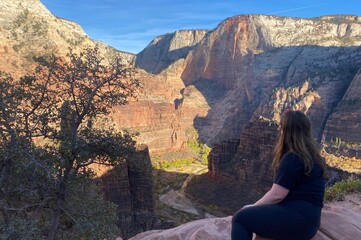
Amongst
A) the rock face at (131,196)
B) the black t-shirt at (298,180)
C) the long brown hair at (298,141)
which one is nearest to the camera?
the black t-shirt at (298,180)

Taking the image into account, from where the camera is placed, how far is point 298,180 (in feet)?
15.7

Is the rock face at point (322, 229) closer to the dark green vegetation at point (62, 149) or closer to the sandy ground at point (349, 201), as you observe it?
the sandy ground at point (349, 201)

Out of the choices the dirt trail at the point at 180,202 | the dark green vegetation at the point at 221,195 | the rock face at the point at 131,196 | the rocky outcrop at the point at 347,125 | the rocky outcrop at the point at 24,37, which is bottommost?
the dirt trail at the point at 180,202

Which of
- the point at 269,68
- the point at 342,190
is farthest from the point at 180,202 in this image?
the point at 269,68

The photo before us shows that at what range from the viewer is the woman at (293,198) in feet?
15.5

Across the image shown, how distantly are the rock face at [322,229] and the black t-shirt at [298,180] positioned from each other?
1051mm

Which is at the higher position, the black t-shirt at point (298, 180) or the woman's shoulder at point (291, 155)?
the woman's shoulder at point (291, 155)

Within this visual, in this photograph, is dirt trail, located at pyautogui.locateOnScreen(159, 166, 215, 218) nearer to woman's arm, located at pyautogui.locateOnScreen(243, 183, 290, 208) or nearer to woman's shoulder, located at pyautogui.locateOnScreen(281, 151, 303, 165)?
woman's arm, located at pyautogui.locateOnScreen(243, 183, 290, 208)

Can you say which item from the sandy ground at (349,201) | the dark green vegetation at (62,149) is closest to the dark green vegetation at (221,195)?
the sandy ground at (349,201)

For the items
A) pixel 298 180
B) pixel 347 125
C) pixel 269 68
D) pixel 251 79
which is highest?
pixel 269 68

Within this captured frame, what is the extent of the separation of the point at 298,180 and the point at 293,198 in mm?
280

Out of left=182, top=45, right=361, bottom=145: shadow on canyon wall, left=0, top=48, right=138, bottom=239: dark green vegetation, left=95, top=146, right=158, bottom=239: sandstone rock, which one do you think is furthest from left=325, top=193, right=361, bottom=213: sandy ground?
left=182, top=45, right=361, bottom=145: shadow on canyon wall

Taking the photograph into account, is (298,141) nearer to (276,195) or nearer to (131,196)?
(276,195)

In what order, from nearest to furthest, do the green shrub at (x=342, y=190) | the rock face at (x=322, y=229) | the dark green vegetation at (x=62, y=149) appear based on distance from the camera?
the rock face at (x=322, y=229)
the dark green vegetation at (x=62, y=149)
the green shrub at (x=342, y=190)
